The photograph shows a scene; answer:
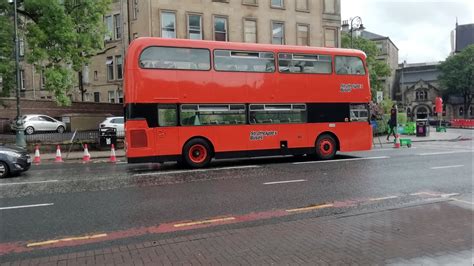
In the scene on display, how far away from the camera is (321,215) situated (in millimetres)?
7090

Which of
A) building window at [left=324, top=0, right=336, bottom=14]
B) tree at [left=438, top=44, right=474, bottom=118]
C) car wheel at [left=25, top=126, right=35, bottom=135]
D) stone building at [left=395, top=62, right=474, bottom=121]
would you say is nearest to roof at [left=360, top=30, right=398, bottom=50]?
stone building at [left=395, top=62, right=474, bottom=121]

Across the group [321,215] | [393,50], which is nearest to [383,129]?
[321,215]

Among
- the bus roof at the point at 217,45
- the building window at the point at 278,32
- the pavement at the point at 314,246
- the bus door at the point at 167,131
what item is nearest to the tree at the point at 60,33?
the bus roof at the point at 217,45

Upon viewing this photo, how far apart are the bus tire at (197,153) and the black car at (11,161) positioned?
504cm

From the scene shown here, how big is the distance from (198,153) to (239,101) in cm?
225

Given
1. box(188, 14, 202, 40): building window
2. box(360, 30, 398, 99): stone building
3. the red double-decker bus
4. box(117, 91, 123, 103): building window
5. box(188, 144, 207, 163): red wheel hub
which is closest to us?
the red double-decker bus

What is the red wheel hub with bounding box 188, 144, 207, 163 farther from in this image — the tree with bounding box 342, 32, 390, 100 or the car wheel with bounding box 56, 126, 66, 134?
the tree with bounding box 342, 32, 390, 100

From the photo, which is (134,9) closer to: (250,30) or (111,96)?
(111,96)

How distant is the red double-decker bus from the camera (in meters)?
13.1

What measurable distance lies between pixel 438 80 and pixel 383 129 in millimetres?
56885

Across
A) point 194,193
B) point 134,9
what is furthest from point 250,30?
point 194,193

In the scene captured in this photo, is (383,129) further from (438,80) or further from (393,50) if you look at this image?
(393,50)

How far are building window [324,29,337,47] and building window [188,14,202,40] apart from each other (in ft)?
41.2

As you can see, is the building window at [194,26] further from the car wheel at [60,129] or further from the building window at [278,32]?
the car wheel at [60,129]
